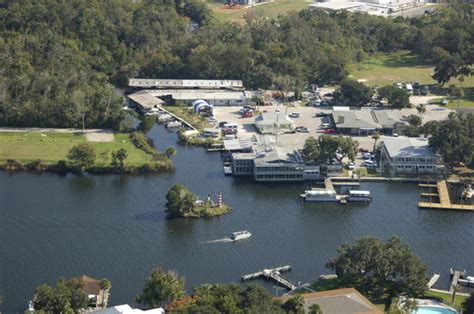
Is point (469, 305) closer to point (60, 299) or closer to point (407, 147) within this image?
point (60, 299)

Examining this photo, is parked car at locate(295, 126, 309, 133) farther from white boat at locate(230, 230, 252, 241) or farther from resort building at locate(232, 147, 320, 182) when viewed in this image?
white boat at locate(230, 230, 252, 241)

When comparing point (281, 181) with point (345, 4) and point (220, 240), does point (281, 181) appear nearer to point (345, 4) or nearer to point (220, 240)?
point (220, 240)

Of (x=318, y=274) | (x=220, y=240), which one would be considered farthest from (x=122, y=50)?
(x=318, y=274)

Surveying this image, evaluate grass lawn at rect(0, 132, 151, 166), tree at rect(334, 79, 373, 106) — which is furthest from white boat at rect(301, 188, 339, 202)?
tree at rect(334, 79, 373, 106)

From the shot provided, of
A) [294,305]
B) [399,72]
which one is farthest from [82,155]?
[399,72]

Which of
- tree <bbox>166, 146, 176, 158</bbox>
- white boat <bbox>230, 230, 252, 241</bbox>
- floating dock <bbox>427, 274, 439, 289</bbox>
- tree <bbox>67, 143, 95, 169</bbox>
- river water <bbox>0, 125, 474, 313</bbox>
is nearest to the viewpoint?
floating dock <bbox>427, 274, 439, 289</bbox>
